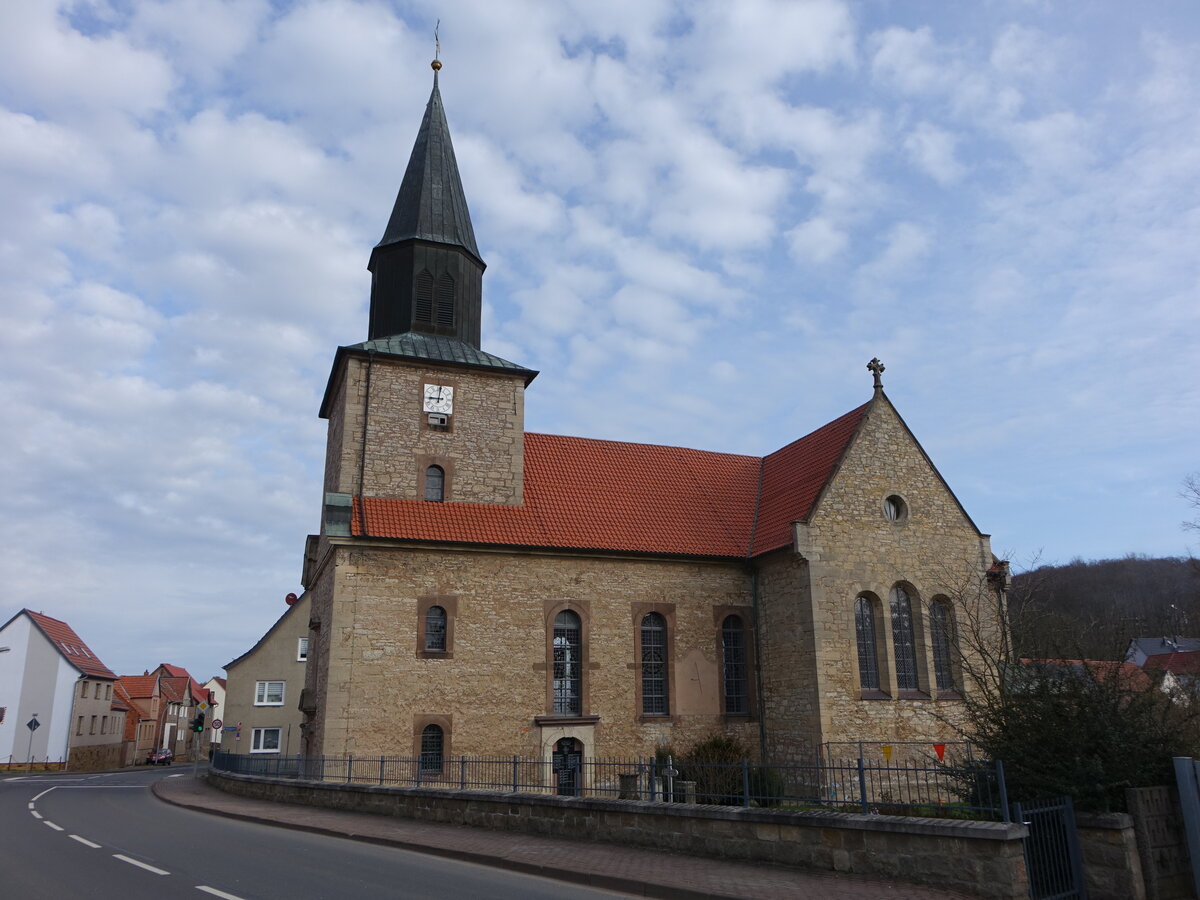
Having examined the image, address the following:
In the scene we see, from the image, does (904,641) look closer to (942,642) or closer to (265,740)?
(942,642)

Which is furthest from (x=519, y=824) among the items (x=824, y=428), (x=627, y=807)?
(x=824, y=428)

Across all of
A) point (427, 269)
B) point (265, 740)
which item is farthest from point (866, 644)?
point (265, 740)

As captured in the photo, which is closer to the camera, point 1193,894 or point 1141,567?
point 1193,894

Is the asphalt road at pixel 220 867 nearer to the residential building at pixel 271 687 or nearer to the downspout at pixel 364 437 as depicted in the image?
the downspout at pixel 364 437

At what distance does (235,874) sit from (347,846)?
10.2 feet

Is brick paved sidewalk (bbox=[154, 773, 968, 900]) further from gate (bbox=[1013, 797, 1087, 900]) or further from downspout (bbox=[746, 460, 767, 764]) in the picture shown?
downspout (bbox=[746, 460, 767, 764])

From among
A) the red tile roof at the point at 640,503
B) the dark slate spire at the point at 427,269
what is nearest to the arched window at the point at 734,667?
the red tile roof at the point at 640,503

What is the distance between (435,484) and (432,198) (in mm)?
9010

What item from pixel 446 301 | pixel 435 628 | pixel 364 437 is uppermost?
pixel 446 301

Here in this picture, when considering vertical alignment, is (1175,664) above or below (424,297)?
below

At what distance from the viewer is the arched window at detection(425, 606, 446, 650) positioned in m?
21.3

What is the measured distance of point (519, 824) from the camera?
13625 mm

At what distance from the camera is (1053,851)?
8977mm

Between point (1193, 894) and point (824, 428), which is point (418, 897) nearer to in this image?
point (1193, 894)
